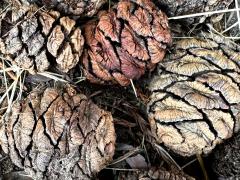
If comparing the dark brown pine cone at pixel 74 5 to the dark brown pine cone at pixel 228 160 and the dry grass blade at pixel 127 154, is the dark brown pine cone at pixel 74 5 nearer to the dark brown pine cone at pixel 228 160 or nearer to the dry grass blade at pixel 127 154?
the dry grass blade at pixel 127 154

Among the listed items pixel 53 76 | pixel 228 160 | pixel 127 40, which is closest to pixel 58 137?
pixel 53 76

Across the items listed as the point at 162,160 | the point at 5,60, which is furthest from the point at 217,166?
the point at 5,60

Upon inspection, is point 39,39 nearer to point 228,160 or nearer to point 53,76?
point 53,76

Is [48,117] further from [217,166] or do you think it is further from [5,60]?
[217,166]

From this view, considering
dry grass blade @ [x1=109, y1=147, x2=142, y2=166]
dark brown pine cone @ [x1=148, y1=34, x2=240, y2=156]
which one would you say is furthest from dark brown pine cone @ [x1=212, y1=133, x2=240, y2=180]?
dry grass blade @ [x1=109, y1=147, x2=142, y2=166]

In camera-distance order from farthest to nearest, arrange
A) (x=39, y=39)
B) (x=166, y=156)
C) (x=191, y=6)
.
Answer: (x=166, y=156) < (x=191, y=6) < (x=39, y=39)

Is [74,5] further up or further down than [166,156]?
further up
